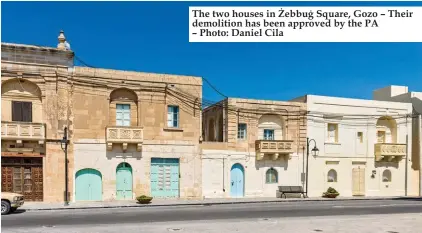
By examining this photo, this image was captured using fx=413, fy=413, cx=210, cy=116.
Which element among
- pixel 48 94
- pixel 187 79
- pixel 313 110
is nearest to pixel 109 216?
pixel 48 94

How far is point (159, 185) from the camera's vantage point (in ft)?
91.7

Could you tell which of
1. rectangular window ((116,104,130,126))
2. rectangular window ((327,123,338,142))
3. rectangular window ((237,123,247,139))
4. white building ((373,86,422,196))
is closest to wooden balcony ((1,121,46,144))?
rectangular window ((116,104,130,126))

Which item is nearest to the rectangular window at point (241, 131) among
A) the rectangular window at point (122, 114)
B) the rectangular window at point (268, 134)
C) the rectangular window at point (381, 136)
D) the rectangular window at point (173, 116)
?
the rectangular window at point (268, 134)

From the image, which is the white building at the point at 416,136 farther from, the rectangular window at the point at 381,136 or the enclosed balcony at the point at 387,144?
the rectangular window at the point at 381,136

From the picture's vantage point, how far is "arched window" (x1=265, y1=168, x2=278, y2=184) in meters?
31.1

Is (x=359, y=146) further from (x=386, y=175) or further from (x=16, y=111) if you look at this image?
(x=16, y=111)

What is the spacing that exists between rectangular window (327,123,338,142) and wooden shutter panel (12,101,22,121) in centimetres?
2263

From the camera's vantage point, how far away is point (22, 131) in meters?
24.0

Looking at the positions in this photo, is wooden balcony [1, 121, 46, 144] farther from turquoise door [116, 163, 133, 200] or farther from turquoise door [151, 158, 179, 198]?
turquoise door [151, 158, 179, 198]

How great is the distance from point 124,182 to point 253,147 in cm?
972

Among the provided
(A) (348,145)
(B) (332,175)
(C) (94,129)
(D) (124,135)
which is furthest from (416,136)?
(C) (94,129)

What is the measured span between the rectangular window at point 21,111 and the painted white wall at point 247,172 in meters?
11.6

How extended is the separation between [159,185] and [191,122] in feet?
15.9

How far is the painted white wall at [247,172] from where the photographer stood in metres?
29.2
